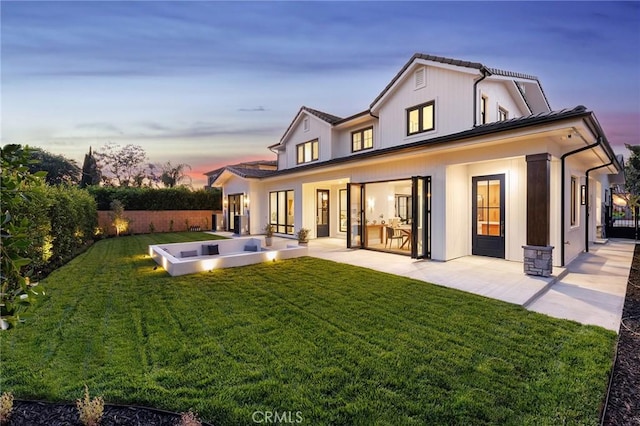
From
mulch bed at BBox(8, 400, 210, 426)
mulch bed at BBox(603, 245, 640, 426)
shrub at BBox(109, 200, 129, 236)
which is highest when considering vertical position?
shrub at BBox(109, 200, 129, 236)

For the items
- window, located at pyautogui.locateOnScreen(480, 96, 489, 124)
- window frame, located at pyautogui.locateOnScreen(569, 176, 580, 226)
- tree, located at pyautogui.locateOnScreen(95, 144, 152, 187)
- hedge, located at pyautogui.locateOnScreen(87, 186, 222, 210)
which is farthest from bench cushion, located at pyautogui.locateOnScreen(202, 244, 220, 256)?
tree, located at pyautogui.locateOnScreen(95, 144, 152, 187)

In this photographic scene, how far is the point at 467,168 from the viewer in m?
10.6

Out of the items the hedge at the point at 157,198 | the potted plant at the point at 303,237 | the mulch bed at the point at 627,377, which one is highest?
the hedge at the point at 157,198

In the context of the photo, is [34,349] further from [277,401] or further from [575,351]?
[575,351]

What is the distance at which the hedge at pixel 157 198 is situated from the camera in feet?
67.9

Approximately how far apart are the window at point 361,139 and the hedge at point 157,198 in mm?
13361

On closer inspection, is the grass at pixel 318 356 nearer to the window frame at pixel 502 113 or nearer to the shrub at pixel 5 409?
the shrub at pixel 5 409

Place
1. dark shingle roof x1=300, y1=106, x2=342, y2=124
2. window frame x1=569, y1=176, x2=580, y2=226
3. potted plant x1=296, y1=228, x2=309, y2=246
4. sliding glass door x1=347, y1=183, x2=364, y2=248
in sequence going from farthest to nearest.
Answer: dark shingle roof x1=300, y1=106, x2=342, y2=124
sliding glass door x1=347, y1=183, x2=364, y2=248
potted plant x1=296, y1=228, x2=309, y2=246
window frame x1=569, y1=176, x2=580, y2=226

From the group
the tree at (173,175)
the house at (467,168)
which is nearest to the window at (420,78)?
the house at (467,168)

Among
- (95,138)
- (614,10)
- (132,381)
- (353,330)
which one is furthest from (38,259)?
(95,138)

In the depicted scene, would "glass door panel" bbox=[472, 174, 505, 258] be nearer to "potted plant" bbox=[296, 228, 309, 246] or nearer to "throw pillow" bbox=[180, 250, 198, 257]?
"potted plant" bbox=[296, 228, 309, 246]

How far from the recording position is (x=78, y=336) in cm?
441

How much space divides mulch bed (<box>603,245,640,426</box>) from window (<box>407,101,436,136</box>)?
820 cm

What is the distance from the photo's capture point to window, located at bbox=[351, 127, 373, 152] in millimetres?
15220
